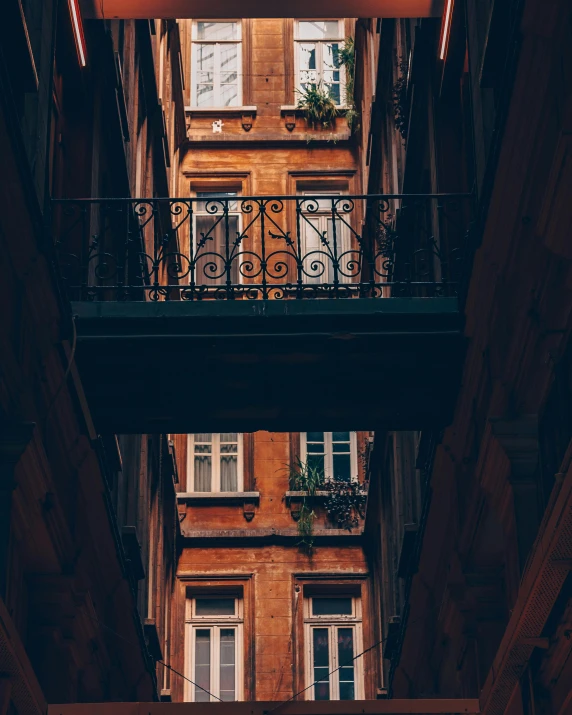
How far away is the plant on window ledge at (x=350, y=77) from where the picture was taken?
2702cm

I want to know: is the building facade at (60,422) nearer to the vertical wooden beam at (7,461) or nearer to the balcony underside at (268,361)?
the vertical wooden beam at (7,461)

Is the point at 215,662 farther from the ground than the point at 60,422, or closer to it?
farther from the ground

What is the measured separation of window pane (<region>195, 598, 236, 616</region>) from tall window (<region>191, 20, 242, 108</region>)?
9.21 m

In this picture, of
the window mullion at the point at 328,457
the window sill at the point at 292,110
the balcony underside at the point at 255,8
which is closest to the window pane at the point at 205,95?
the window sill at the point at 292,110

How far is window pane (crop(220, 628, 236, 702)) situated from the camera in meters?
24.1

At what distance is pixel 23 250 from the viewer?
10617 mm

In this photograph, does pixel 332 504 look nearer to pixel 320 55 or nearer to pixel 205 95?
pixel 205 95

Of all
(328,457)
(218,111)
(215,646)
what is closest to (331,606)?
(215,646)

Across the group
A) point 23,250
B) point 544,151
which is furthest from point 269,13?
point 544,151

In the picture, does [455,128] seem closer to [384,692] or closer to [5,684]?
[5,684]

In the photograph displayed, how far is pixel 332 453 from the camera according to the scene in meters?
26.0

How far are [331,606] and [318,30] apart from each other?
36.2 feet

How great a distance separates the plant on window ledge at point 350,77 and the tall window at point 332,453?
18.1 ft

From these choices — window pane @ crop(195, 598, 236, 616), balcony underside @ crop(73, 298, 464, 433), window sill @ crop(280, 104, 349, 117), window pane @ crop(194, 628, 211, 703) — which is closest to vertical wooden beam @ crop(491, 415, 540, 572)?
balcony underside @ crop(73, 298, 464, 433)
